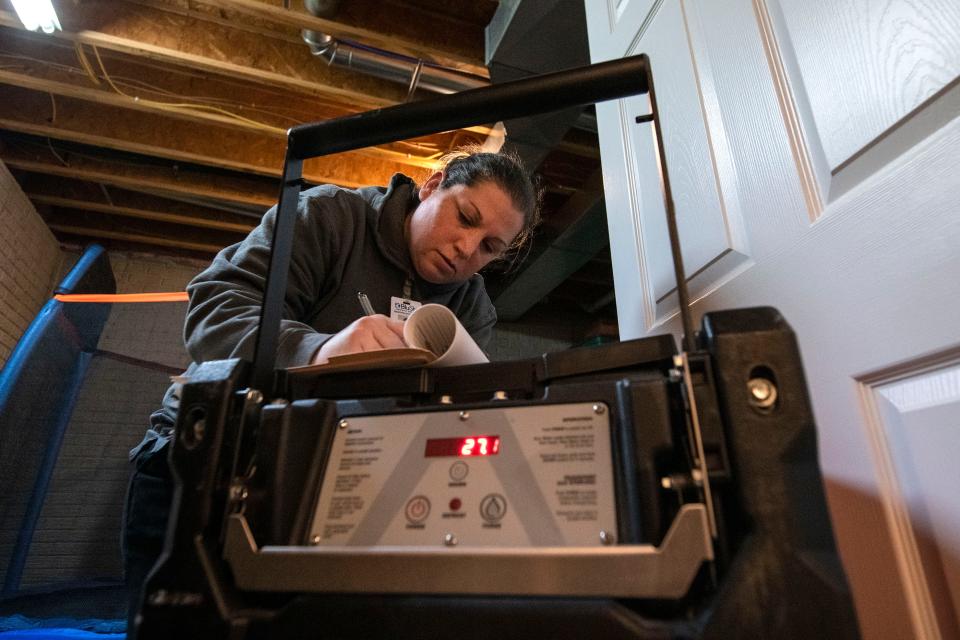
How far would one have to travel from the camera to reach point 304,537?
364 millimetres

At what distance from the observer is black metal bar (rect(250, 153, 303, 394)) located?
1.43 feet

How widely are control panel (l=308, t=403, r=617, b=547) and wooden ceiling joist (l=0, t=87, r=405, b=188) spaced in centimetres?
215

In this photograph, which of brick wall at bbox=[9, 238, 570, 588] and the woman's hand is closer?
the woman's hand

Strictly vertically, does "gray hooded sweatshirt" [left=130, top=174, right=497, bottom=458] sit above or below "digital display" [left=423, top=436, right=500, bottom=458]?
above

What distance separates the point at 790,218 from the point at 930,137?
13 cm

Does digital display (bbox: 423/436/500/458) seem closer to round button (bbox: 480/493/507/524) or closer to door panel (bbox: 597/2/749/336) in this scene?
round button (bbox: 480/493/507/524)

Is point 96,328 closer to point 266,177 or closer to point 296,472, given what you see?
point 266,177

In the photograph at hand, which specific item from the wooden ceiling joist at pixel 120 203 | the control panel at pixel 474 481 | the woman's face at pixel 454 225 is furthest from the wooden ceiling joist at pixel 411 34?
the control panel at pixel 474 481

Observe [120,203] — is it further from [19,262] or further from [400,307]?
[400,307]

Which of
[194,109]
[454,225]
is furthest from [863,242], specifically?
[194,109]

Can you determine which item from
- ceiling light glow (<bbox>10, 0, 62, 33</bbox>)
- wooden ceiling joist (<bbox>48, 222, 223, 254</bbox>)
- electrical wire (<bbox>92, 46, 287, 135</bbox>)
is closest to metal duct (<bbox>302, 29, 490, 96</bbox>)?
electrical wire (<bbox>92, 46, 287, 135</bbox>)

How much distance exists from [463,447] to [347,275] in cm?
64

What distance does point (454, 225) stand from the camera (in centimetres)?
104

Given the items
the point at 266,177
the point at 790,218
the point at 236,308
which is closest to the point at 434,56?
the point at 266,177
